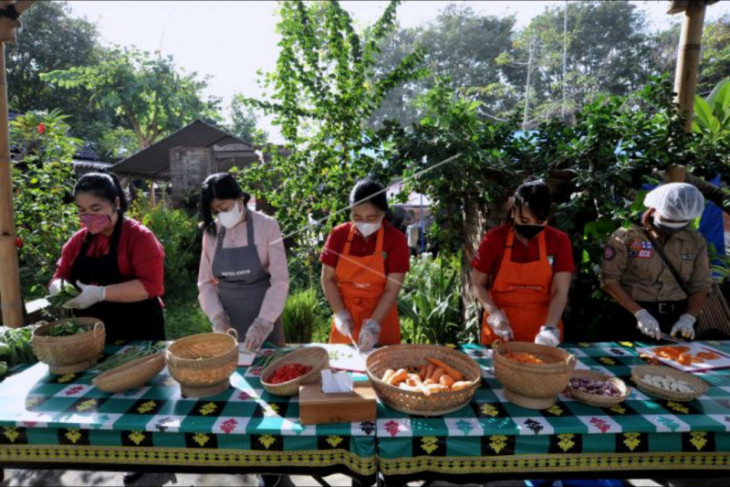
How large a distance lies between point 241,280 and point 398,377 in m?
1.26

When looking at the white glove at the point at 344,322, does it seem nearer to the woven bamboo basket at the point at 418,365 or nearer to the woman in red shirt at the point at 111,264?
the woven bamboo basket at the point at 418,365

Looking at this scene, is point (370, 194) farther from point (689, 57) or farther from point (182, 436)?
point (689, 57)

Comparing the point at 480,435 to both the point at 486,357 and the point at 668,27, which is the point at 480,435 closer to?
the point at 486,357

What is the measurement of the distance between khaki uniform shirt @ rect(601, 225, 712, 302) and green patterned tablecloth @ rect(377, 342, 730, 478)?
1094 millimetres

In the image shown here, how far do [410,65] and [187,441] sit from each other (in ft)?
13.0

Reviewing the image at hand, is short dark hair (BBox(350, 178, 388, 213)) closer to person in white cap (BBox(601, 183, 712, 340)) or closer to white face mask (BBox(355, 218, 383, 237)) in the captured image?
white face mask (BBox(355, 218, 383, 237))

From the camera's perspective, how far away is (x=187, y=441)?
155 cm

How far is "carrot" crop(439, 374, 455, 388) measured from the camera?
1747 mm

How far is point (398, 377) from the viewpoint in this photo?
70.7 inches

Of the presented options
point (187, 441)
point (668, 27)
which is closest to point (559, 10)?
point (668, 27)

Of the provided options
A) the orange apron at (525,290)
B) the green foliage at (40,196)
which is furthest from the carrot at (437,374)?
the green foliage at (40,196)

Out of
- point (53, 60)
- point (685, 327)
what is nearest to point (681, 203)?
point (685, 327)

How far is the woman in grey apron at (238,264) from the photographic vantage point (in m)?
2.41

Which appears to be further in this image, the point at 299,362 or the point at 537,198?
the point at 537,198
